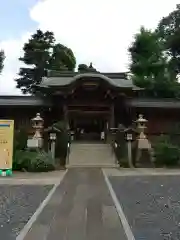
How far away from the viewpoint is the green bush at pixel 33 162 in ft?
58.1

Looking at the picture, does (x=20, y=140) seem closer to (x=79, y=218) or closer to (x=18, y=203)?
(x=18, y=203)

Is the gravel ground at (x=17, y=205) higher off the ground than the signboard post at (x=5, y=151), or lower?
lower

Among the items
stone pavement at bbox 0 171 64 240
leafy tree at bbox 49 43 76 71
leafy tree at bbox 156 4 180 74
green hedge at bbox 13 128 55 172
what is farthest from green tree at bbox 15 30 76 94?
stone pavement at bbox 0 171 64 240

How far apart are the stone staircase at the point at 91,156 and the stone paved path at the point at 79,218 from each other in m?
9.05

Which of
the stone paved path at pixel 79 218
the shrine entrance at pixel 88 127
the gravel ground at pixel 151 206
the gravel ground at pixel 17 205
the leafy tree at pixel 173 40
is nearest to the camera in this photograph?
the stone paved path at pixel 79 218

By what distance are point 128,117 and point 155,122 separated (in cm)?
194

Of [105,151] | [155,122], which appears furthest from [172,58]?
[105,151]

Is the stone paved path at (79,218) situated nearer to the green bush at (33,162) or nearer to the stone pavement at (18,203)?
the stone pavement at (18,203)

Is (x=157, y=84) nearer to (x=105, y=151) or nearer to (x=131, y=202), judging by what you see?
(x=105, y=151)

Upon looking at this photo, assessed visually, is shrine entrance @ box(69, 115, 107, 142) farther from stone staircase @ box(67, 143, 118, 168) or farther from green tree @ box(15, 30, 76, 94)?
green tree @ box(15, 30, 76, 94)

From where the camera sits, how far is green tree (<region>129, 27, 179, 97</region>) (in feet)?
103

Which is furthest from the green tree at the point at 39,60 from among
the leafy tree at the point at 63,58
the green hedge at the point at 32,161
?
the green hedge at the point at 32,161

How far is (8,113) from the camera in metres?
25.3

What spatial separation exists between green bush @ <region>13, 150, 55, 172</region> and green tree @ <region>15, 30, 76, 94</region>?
28.2 meters
